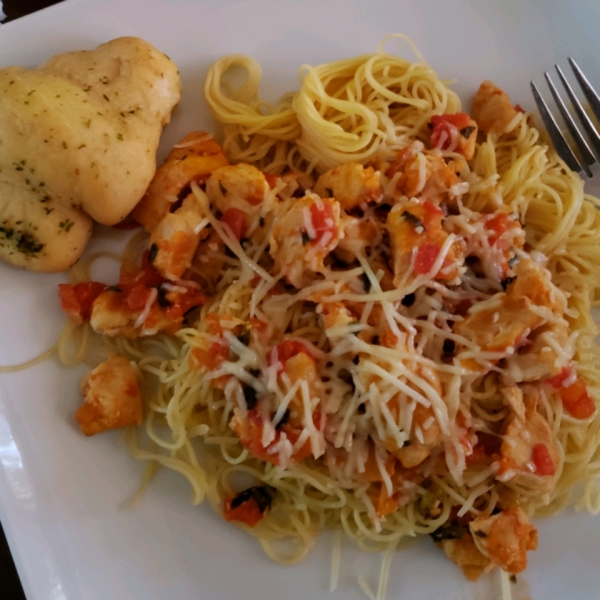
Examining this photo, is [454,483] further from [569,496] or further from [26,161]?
[26,161]

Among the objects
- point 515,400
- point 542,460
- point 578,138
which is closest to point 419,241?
point 515,400

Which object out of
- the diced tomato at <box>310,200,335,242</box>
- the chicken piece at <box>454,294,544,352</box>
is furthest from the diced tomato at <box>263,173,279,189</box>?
the chicken piece at <box>454,294,544,352</box>

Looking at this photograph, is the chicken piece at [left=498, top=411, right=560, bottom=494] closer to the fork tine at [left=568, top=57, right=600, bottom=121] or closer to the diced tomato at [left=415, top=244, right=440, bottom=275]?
the diced tomato at [left=415, top=244, right=440, bottom=275]

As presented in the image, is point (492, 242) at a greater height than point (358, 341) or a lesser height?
greater

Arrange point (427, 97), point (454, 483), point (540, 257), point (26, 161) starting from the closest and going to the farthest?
point (26, 161), point (454, 483), point (540, 257), point (427, 97)

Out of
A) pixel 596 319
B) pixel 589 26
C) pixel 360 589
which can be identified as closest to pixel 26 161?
pixel 360 589

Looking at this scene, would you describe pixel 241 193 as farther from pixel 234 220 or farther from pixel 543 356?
pixel 543 356

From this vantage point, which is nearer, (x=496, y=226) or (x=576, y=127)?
(x=496, y=226)
